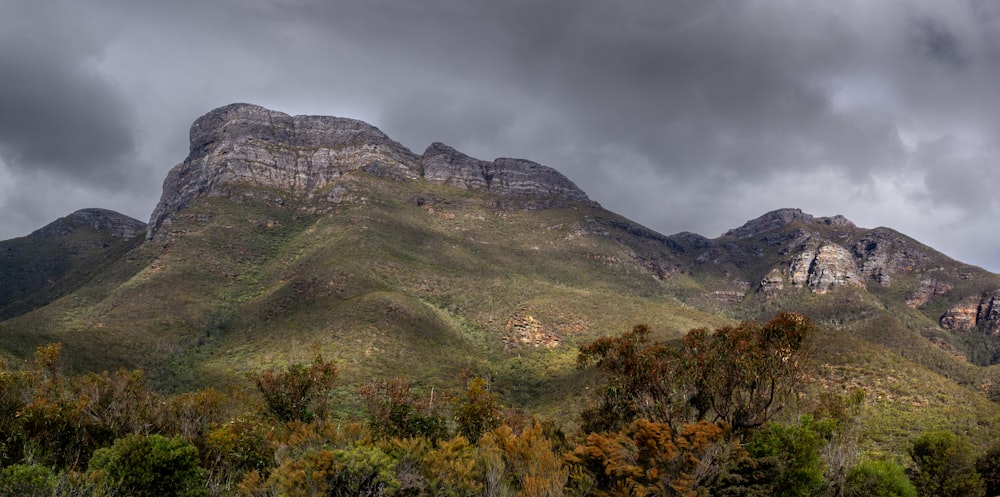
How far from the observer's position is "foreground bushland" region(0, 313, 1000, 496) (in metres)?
16.4

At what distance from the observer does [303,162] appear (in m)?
146

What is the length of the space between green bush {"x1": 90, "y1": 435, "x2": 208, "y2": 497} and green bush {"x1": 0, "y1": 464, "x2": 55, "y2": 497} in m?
4.23

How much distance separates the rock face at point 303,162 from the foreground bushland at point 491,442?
110190 mm

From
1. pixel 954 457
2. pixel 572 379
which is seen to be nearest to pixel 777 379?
pixel 954 457

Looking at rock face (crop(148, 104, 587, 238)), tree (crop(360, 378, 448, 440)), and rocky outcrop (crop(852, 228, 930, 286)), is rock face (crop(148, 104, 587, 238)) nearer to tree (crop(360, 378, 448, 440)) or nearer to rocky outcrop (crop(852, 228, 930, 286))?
rocky outcrop (crop(852, 228, 930, 286))

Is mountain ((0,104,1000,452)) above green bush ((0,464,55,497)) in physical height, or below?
above

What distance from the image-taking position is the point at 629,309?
83.1m

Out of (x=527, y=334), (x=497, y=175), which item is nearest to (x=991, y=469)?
(x=527, y=334)

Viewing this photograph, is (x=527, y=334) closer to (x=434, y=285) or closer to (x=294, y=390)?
(x=434, y=285)

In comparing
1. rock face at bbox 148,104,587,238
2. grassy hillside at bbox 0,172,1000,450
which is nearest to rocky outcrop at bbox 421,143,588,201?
rock face at bbox 148,104,587,238

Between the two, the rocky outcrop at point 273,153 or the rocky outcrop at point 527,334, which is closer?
the rocky outcrop at point 527,334

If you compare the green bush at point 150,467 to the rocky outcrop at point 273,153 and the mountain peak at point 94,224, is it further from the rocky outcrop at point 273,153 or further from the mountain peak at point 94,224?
the mountain peak at point 94,224

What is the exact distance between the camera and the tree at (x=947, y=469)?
92.4 ft

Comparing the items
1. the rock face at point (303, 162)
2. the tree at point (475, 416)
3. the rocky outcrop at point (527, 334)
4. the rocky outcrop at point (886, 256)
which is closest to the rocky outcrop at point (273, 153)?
the rock face at point (303, 162)
